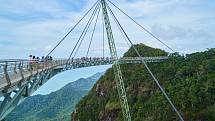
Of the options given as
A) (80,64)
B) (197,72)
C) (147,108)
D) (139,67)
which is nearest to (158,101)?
(147,108)

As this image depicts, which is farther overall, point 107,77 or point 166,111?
point 107,77

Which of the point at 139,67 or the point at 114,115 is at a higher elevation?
the point at 139,67

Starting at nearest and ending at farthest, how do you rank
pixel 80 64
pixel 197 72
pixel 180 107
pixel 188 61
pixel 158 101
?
pixel 80 64, pixel 180 107, pixel 158 101, pixel 197 72, pixel 188 61

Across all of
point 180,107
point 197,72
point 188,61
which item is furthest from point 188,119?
point 188,61

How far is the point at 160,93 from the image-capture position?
343 feet

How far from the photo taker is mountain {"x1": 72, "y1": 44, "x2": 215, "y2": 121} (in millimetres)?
88875

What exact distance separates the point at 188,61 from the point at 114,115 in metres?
22.1

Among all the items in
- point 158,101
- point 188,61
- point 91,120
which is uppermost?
point 188,61

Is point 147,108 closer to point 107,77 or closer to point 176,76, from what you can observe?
point 176,76

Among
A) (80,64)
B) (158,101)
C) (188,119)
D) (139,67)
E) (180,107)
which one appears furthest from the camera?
(139,67)

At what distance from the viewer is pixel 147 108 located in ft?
335

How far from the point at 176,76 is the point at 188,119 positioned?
86.6 ft

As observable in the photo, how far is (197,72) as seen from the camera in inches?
4090

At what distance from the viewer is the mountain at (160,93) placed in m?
88.9
